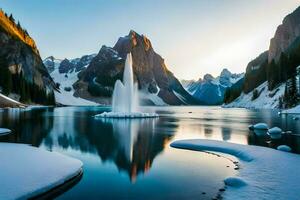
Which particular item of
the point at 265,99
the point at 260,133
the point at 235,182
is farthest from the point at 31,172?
the point at 265,99

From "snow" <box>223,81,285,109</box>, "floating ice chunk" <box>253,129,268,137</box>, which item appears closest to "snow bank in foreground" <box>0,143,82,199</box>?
"floating ice chunk" <box>253,129,268,137</box>

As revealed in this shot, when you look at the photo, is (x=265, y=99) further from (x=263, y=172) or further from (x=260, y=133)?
(x=263, y=172)

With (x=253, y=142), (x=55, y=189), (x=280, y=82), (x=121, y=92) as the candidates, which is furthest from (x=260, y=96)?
(x=55, y=189)

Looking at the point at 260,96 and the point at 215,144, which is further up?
the point at 260,96

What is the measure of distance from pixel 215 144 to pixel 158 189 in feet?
52.8

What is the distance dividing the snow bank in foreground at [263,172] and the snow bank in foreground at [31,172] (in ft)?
31.4

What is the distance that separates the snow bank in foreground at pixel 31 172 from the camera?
14875mm

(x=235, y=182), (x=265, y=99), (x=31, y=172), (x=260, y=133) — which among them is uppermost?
(x=265, y=99)

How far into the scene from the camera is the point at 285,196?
49.7ft

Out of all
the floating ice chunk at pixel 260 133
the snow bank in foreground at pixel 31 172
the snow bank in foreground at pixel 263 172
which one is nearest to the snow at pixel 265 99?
the floating ice chunk at pixel 260 133

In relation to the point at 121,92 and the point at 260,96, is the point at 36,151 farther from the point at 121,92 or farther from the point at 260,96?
the point at 260,96

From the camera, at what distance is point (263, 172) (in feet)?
66.1

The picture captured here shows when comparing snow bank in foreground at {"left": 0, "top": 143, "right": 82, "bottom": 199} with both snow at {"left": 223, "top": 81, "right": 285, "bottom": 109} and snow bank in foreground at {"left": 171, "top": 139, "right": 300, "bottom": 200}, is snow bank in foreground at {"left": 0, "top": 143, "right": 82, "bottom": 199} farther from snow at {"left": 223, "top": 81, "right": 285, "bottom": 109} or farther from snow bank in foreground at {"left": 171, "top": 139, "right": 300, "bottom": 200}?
snow at {"left": 223, "top": 81, "right": 285, "bottom": 109}

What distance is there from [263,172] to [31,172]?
583 inches
